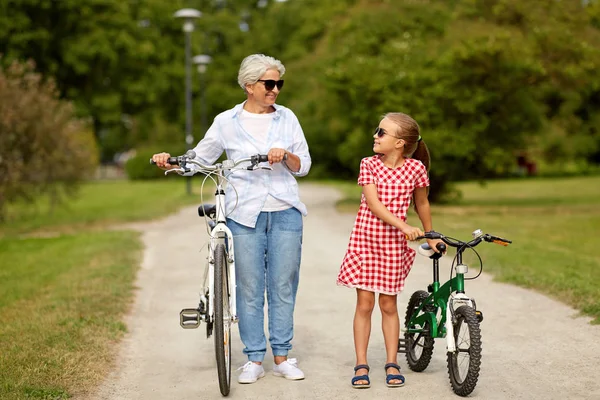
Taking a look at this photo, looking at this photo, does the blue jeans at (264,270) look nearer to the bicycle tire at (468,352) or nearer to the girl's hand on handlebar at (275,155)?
the girl's hand on handlebar at (275,155)

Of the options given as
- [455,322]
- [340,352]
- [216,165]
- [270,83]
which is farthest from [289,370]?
[270,83]

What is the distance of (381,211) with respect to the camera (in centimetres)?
568

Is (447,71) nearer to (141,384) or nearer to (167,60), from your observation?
(141,384)

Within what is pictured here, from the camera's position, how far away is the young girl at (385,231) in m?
5.77

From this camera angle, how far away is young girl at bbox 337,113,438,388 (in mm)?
5773

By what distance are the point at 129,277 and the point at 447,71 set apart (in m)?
14.7

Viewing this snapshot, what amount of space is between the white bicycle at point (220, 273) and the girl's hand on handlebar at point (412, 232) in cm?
89

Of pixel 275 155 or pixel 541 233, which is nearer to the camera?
pixel 275 155

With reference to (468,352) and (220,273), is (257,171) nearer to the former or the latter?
(220,273)

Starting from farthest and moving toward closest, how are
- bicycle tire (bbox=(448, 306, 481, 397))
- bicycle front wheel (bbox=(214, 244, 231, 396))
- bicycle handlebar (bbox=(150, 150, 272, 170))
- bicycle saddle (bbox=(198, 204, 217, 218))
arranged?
bicycle saddle (bbox=(198, 204, 217, 218)) → bicycle handlebar (bbox=(150, 150, 272, 170)) → bicycle front wheel (bbox=(214, 244, 231, 396)) → bicycle tire (bbox=(448, 306, 481, 397))

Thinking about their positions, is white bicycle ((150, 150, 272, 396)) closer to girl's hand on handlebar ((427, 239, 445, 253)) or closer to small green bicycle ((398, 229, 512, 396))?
girl's hand on handlebar ((427, 239, 445, 253))

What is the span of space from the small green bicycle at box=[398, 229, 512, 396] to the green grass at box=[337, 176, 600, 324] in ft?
7.28

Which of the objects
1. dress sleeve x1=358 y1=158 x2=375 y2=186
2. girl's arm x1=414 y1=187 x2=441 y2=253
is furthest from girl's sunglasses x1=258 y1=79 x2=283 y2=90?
girl's arm x1=414 y1=187 x2=441 y2=253

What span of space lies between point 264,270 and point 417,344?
109 centimetres
